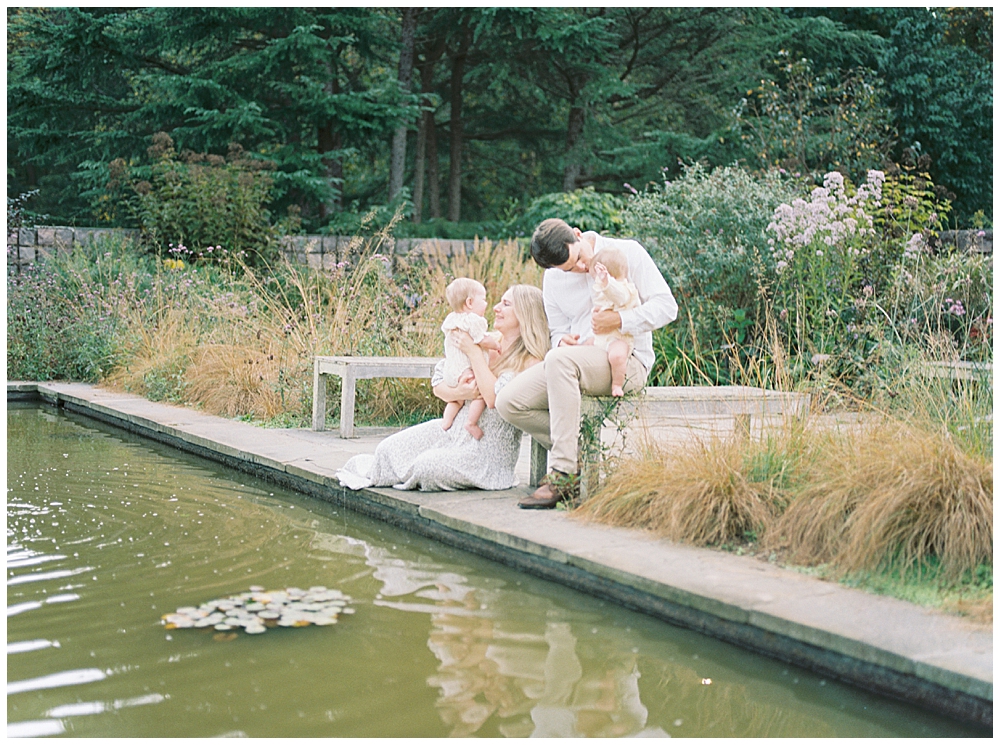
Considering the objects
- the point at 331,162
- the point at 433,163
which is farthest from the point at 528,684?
the point at 433,163

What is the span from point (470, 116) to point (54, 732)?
58.0ft

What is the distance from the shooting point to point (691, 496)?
3900 mm

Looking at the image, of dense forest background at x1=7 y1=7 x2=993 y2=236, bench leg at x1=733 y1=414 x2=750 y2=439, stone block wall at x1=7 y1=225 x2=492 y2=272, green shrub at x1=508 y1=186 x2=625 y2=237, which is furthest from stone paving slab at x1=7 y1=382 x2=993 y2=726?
dense forest background at x1=7 y1=7 x2=993 y2=236

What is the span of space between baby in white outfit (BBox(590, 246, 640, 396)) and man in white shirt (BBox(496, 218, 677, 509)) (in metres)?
0.04

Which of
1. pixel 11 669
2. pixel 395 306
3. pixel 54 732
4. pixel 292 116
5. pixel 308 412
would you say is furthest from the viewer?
pixel 292 116

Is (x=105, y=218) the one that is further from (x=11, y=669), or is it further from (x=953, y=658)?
(x=953, y=658)

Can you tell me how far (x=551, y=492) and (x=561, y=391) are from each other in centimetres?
43

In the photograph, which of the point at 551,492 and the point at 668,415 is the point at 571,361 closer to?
the point at 551,492

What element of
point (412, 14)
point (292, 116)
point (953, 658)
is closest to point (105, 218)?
point (292, 116)

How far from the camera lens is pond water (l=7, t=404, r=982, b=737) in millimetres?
2625

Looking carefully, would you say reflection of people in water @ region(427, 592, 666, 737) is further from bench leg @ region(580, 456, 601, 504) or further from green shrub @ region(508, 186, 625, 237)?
green shrub @ region(508, 186, 625, 237)

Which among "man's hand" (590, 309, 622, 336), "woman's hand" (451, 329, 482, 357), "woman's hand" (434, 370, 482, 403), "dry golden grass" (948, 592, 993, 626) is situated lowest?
"dry golden grass" (948, 592, 993, 626)

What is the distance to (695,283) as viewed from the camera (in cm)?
881

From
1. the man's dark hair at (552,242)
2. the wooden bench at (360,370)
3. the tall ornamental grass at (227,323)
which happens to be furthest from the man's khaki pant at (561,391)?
the tall ornamental grass at (227,323)
